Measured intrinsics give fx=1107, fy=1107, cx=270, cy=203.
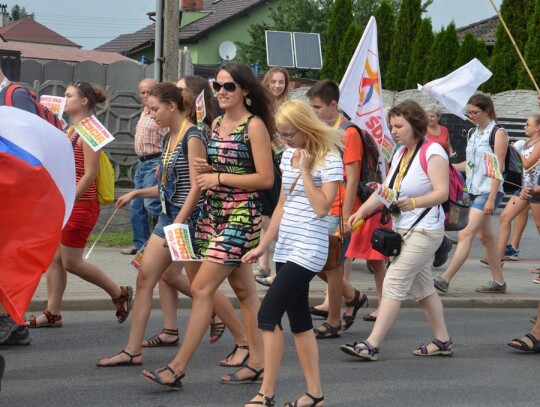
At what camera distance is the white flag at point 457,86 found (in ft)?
34.3

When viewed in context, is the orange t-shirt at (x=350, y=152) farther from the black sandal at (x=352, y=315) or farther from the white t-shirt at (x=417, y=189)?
the black sandal at (x=352, y=315)

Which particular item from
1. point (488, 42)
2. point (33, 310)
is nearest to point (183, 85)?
point (33, 310)

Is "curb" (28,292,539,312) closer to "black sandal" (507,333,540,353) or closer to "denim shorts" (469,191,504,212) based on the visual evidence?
"denim shorts" (469,191,504,212)

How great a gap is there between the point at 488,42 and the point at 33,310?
32.1 m

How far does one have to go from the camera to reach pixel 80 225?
26.2ft

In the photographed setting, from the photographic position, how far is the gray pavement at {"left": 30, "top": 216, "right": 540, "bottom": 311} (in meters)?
9.41

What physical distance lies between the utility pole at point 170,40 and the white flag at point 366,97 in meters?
4.36

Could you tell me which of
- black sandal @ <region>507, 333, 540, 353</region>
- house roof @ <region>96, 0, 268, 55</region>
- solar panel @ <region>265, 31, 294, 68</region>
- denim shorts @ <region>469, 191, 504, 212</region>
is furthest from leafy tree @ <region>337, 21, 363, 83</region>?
black sandal @ <region>507, 333, 540, 353</region>

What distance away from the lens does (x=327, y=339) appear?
8430 millimetres

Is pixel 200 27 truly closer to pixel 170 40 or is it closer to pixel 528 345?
pixel 170 40

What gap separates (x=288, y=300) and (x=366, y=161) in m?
2.67

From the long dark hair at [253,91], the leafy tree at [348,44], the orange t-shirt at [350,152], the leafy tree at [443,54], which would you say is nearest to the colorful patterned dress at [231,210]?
the long dark hair at [253,91]

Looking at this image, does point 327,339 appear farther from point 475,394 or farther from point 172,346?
point 475,394

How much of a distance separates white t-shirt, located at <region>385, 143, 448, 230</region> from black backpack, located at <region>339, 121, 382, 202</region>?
2.16 ft
